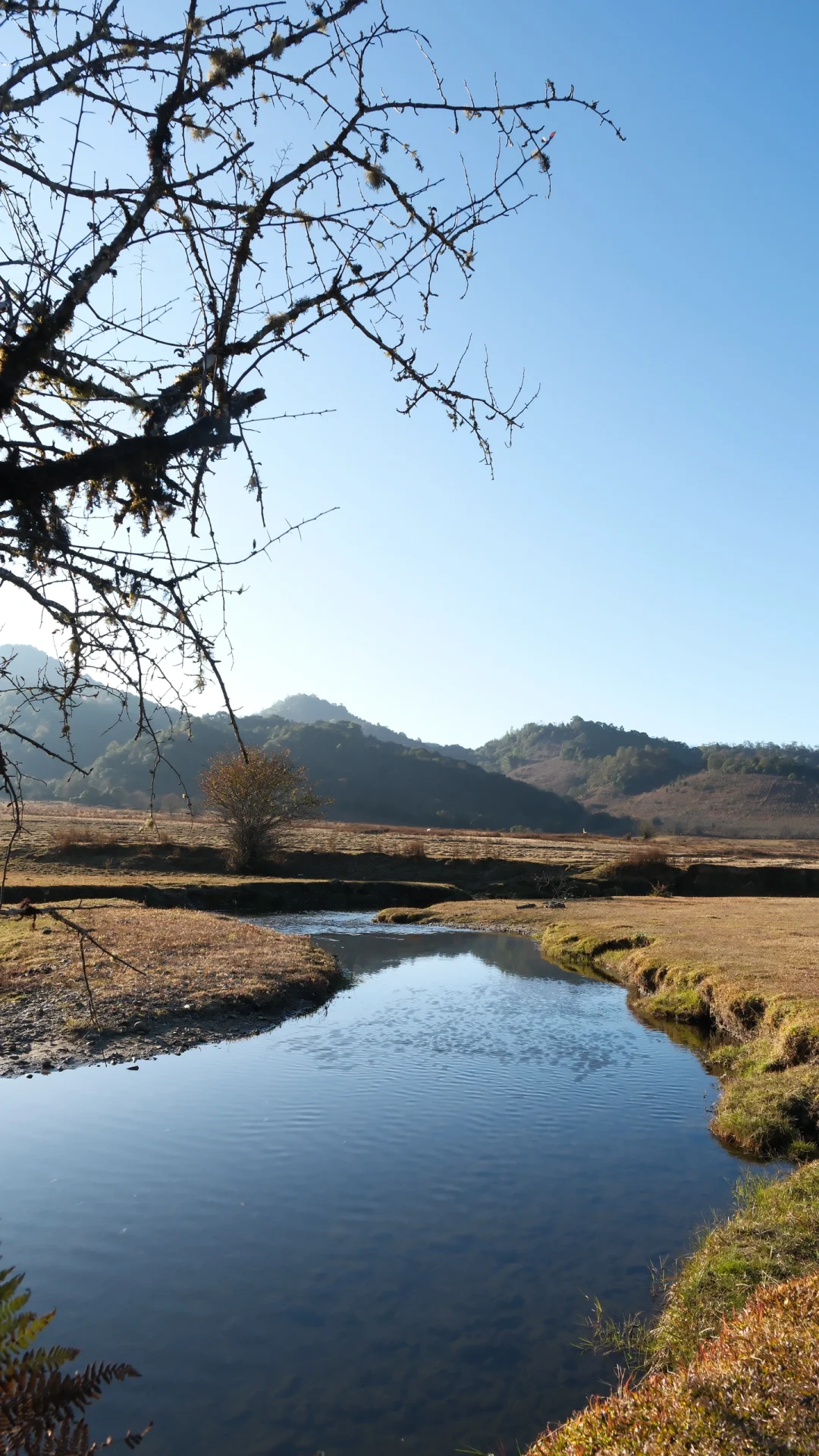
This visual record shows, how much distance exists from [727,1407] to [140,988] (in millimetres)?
18691

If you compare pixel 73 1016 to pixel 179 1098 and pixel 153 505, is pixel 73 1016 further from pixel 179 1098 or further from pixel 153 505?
pixel 153 505

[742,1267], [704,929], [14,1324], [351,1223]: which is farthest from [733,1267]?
[704,929]

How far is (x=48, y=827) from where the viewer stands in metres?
69.1

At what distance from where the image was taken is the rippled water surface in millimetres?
7160

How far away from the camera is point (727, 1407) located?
14.5 ft

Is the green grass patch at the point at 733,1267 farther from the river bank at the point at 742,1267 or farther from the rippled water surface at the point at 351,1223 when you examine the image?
the rippled water surface at the point at 351,1223

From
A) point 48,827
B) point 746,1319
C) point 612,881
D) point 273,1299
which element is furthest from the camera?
point 48,827

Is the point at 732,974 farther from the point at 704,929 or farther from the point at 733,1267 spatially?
the point at 733,1267

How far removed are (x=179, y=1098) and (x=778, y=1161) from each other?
9023 millimetres

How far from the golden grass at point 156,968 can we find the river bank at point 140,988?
4 cm

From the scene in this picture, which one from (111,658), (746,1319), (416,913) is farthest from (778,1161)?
(416,913)

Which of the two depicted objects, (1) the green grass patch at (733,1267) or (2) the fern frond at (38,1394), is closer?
(2) the fern frond at (38,1394)

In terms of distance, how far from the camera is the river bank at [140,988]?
696 inches

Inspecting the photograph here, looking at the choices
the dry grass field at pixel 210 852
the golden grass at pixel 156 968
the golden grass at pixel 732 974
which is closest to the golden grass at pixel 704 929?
the golden grass at pixel 732 974
